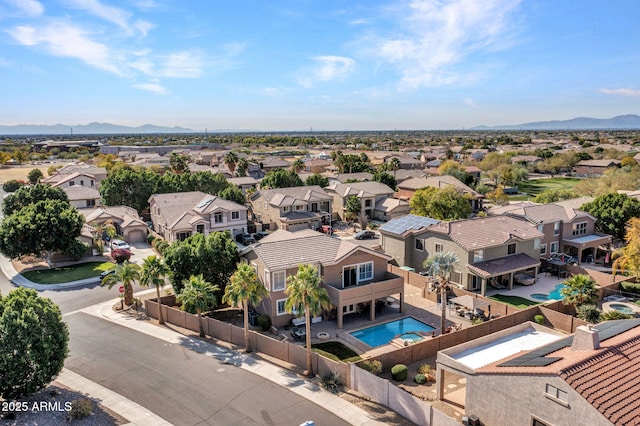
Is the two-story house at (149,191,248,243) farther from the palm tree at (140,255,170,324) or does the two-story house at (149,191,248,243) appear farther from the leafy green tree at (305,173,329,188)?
the leafy green tree at (305,173,329,188)

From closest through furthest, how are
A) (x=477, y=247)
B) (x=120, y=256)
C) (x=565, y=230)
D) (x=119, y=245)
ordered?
(x=477, y=247)
(x=120, y=256)
(x=565, y=230)
(x=119, y=245)

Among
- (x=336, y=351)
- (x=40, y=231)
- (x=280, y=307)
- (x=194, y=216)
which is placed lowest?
(x=336, y=351)

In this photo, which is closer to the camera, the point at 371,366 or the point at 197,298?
the point at 371,366

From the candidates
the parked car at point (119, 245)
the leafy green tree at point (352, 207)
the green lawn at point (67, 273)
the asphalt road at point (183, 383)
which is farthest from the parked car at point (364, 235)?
the asphalt road at point (183, 383)

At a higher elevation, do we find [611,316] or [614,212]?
[614,212]

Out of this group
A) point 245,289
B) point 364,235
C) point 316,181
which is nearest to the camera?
point 245,289

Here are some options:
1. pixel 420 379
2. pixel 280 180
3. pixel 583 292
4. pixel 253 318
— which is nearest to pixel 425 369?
pixel 420 379

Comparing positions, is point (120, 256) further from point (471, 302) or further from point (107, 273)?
point (471, 302)
